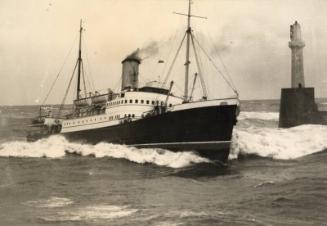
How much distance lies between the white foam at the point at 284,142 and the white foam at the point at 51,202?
13.8 m

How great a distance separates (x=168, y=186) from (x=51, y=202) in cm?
427

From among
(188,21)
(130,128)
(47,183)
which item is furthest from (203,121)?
(47,183)

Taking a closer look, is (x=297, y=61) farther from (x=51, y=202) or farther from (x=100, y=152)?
(x=51, y=202)

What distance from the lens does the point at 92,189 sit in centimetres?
1388

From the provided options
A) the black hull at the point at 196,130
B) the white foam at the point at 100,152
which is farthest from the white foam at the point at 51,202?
the black hull at the point at 196,130

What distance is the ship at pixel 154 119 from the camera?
2159 cm

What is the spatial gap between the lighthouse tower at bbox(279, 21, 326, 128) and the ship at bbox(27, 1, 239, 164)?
7.14 metres

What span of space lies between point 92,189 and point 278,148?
1478 cm

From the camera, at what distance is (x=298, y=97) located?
28.7 m

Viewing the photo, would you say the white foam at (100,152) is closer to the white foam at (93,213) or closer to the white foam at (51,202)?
the white foam at (51,202)

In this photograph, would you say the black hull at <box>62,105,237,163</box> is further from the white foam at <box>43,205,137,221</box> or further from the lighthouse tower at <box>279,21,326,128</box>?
the white foam at <box>43,205,137,221</box>

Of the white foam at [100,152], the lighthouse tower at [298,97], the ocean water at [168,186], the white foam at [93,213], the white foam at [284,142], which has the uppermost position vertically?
the lighthouse tower at [298,97]

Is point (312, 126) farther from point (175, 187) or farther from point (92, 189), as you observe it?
point (92, 189)

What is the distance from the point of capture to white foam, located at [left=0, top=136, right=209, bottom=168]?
834 inches
